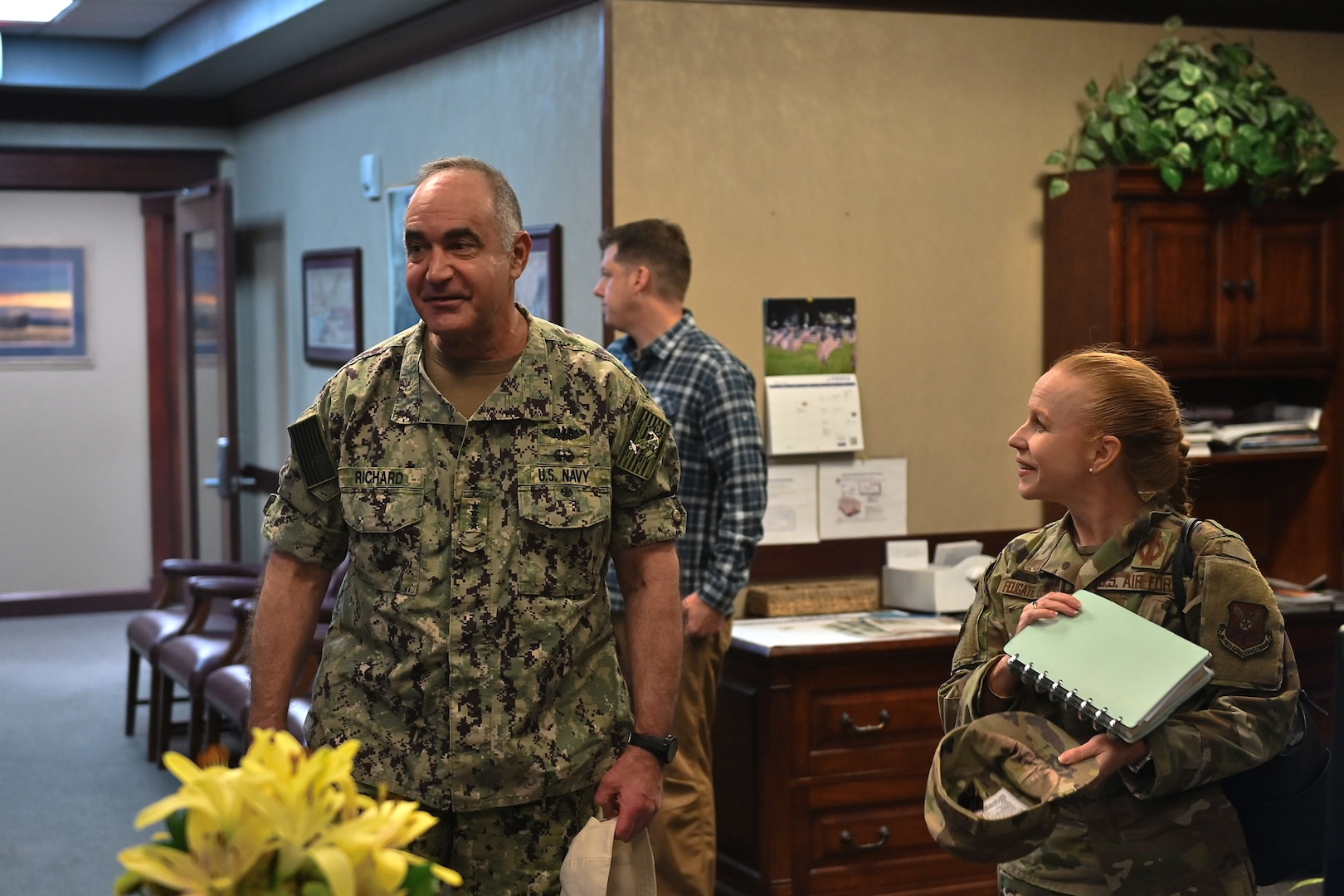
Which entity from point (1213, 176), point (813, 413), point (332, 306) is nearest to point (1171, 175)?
point (1213, 176)

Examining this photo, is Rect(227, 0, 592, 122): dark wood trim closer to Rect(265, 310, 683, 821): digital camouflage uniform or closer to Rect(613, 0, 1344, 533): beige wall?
Rect(613, 0, 1344, 533): beige wall

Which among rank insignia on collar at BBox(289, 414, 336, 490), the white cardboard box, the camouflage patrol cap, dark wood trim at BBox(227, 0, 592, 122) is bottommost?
the white cardboard box

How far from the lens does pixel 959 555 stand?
455 centimetres

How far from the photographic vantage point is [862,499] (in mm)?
4516

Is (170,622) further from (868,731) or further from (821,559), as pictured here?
(868,731)

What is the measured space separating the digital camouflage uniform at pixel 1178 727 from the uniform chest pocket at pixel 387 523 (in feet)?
2.61

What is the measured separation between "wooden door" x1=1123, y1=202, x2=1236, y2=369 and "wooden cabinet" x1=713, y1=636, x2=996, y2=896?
3.77ft

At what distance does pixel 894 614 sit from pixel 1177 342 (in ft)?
3.77

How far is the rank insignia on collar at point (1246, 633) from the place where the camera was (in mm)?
1905

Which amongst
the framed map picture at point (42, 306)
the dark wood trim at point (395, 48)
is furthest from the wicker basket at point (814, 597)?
the framed map picture at point (42, 306)

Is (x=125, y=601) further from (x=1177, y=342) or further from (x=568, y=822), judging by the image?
(x=568, y=822)

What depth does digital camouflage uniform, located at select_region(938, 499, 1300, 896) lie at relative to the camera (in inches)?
73.9

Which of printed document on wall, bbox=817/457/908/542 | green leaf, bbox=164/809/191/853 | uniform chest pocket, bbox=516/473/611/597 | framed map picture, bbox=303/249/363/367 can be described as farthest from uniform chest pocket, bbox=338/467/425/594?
framed map picture, bbox=303/249/363/367

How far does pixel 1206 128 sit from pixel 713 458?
1899 mm
